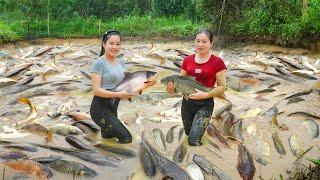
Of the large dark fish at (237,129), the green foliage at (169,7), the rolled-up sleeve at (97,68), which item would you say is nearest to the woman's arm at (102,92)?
the rolled-up sleeve at (97,68)

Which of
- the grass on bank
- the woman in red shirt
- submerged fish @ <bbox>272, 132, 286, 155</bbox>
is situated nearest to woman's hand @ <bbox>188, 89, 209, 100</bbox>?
the woman in red shirt

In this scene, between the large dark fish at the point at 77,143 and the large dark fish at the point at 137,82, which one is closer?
the large dark fish at the point at 137,82

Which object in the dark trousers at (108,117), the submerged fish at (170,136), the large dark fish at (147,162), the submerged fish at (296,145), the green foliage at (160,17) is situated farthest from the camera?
the green foliage at (160,17)

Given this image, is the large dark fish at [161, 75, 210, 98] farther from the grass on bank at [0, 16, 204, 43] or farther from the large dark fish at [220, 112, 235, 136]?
the grass on bank at [0, 16, 204, 43]

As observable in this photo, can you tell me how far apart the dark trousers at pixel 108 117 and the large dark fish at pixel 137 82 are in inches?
12.0

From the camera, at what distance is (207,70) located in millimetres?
5672

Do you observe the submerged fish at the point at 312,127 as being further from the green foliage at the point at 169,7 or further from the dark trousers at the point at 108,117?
the green foliage at the point at 169,7

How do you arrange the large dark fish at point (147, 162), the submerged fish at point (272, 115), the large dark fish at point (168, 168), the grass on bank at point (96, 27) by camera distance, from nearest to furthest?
the large dark fish at point (168, 168)
the large dark fish at point (147, 162)
the submerged fish at point (272, 115)
the grass on bank at point (96, 27)

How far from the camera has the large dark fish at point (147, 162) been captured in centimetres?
523

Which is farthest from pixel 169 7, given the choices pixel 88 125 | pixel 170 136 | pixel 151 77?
pixel 151 77

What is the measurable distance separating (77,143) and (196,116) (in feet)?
5.21

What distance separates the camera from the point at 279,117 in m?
7.85

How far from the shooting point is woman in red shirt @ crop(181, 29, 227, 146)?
5.61 m

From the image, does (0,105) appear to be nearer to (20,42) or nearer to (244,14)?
(20,42)
